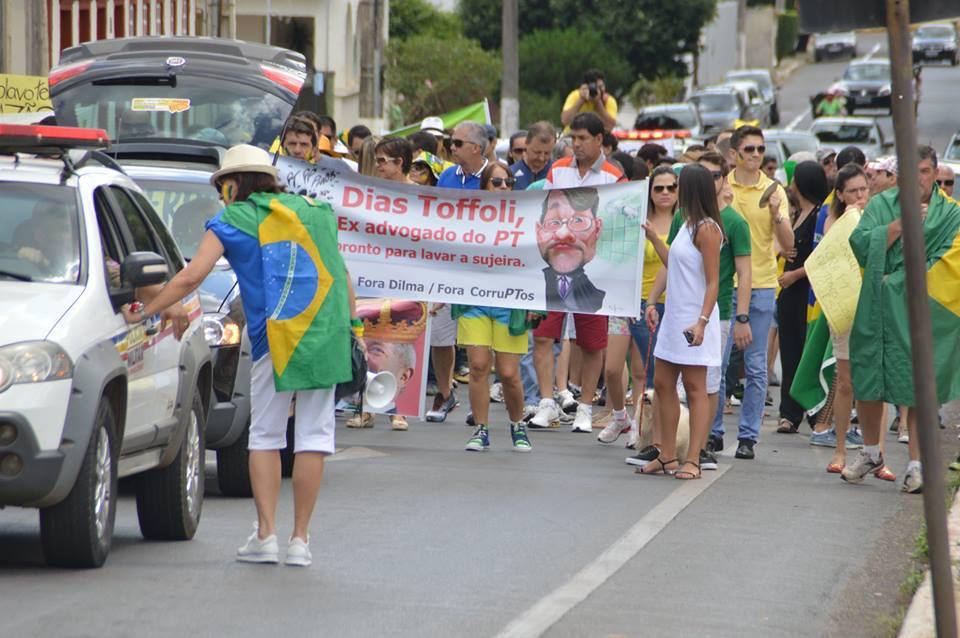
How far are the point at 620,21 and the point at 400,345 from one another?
4438 centimetres

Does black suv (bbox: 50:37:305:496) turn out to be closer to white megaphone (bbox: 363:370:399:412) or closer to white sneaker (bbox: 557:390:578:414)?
white megaphone (bbox: 363:370:399:412)

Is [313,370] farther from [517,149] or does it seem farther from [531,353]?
[517,149]

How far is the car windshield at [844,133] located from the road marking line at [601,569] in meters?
34.8

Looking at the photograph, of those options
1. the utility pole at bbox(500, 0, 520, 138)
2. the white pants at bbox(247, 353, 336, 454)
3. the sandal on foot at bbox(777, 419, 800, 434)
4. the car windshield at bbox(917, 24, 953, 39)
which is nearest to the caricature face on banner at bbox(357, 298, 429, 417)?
the sandal on foot at bbox(777, 419, 800, 434)

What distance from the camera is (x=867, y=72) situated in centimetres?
6047

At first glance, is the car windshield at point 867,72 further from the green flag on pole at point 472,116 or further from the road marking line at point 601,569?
the road marking line at point 601,569

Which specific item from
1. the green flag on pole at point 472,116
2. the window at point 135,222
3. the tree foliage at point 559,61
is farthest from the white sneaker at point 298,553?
the tree foliage at point 559,61

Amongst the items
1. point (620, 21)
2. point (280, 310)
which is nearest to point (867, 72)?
point (620, 21)

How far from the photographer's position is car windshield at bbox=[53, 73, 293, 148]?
15883mm

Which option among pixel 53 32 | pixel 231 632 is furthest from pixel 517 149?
pixel 53 32

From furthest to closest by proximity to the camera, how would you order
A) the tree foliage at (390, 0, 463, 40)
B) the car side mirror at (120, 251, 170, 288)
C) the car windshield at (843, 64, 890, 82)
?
the car windshield at (843, 64, 890, 82) → the tree foliage at (390, 0, 463, 40) → the car side mirror at (120, 251, 170, 288)

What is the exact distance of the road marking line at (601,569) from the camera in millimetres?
6816

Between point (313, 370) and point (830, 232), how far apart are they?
17.7ft

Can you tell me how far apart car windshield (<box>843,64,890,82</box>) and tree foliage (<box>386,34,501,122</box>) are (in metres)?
18.4
